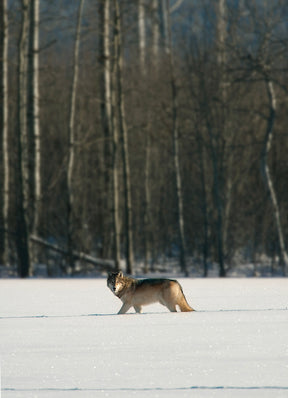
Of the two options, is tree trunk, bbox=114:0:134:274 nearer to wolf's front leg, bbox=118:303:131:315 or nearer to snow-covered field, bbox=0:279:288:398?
snow-covered field, bbox=0:279:288:398

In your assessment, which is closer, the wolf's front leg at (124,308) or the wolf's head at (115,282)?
the wolf's head at (115,282)

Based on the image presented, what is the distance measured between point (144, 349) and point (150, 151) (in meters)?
18.5

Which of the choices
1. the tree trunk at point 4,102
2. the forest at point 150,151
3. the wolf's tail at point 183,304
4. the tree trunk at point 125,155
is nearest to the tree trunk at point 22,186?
the forest at point 150,151

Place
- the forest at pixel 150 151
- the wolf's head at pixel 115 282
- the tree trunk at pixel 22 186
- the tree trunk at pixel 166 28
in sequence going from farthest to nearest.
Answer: the tree trunk at pixel 166 28 → the forest at pixel 150 151 → the tree trunk at pixel 22 186 → the wolf's head at pixel 115 282

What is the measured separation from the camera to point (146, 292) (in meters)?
8.55

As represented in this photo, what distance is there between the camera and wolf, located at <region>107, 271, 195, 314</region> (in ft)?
27.9

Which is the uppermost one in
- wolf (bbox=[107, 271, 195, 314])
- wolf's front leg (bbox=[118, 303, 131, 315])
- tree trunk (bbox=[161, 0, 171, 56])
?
tree trunk (bbox=[161, 0, 171, 56])

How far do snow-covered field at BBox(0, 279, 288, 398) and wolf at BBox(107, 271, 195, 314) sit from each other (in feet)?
0.53

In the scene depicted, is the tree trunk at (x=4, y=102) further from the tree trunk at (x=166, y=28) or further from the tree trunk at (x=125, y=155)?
the tree trunk at (x=166, y=28)

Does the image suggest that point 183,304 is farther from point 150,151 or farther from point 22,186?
point 150,151

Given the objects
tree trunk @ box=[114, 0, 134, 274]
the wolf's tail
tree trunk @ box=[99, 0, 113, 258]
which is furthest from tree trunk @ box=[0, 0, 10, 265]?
the wolf's tail

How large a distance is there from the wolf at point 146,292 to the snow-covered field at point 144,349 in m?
0.16

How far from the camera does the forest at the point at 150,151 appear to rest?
17.9 meters

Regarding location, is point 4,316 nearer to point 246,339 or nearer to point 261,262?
point 246,339
